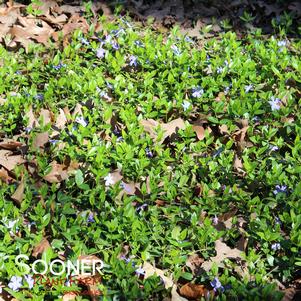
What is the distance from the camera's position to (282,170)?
11.4 feet

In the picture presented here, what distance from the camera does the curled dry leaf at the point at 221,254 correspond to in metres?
2.94

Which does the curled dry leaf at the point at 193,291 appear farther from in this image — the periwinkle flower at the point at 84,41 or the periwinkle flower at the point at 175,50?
the periwinkle flower at the point at 84,41

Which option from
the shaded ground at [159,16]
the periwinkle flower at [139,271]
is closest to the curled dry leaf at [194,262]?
the periwinkle flower at [139,271]

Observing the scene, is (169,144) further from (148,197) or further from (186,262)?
(186,262)

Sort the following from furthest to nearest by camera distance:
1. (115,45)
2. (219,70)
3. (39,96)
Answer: (115,45) → (219,70) → (39,96)

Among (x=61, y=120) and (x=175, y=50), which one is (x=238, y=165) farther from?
(x=175, y=50)

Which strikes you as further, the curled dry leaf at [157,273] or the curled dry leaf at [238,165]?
the curled dry leaf at [238,165]

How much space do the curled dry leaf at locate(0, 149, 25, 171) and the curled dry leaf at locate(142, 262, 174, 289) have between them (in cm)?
101

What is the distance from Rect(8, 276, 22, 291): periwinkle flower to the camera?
270 cm

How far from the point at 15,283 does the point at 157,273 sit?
0.67 meters

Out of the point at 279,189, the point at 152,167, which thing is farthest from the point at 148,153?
the point at 279,189

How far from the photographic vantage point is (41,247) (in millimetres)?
2910

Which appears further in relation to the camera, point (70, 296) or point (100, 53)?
point (100, 53)

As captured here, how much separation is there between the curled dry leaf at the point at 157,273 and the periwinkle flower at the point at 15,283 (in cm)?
59
